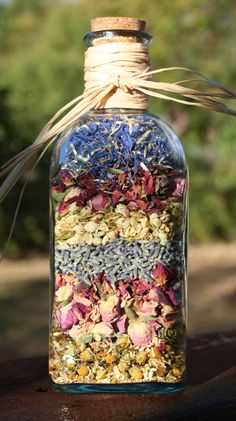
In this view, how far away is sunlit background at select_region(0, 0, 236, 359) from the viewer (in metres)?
6.20

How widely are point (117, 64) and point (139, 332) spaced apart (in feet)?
1.15

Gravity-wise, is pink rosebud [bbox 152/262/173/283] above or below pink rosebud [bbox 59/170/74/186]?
below

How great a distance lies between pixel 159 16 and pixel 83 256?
662 cm

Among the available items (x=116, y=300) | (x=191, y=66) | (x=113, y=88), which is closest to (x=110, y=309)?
(x=116, y=300)

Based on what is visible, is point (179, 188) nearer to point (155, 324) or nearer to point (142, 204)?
point (142, 204)

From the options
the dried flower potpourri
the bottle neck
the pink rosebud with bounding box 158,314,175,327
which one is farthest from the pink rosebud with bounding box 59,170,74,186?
the pink rosebud with bounding box 158,314,175,327

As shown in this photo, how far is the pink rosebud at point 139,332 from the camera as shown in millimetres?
977

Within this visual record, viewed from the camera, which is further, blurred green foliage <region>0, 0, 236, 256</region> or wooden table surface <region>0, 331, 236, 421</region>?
blurred green foliage <region>0, 0, 236, 256</region>

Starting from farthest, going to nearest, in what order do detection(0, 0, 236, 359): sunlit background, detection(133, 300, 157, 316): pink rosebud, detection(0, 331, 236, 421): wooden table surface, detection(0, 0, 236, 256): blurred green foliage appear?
detection(0, 0, 236, 256): blurred green foliage → detection(0, 0, 236, 359): sunlit background → detection(133, 300, 157, 316): pink rosebud → detection(0, 331, 236, 421): wooden table surface

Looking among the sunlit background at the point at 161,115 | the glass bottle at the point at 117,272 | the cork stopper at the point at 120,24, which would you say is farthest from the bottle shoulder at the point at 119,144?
the sunlit background at the point at 161,115

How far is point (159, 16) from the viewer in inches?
289

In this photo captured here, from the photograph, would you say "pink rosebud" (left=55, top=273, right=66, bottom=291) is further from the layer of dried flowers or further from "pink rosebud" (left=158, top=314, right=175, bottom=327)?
"pink rosebud" (left=158, top=314, right=175, bottom=327)

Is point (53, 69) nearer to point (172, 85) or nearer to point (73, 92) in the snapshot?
point (73, 92)

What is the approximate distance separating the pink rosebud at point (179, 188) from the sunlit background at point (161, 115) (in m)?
4.54
